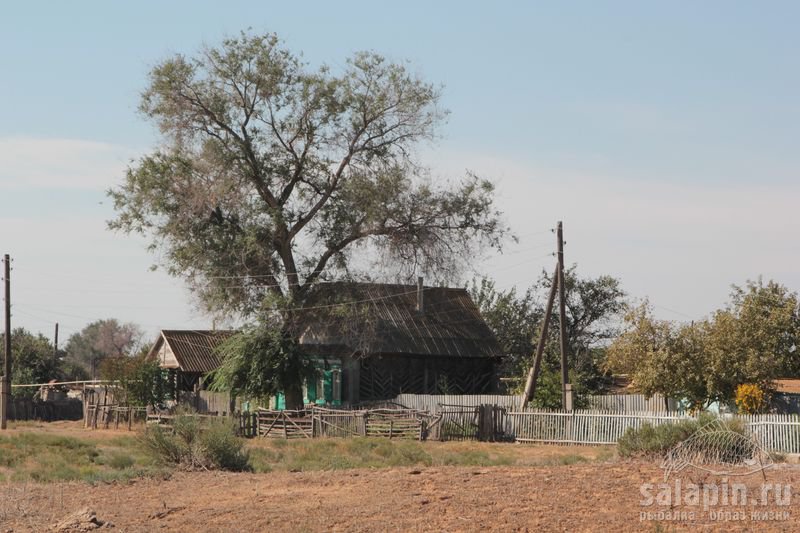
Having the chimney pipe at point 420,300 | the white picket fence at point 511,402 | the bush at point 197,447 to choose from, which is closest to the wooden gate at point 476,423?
the white picket fence at point 511,402

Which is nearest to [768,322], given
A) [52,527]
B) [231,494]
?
[231,494]

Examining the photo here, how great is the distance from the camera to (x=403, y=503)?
44.9 feet

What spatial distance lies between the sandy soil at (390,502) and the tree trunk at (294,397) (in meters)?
24.7

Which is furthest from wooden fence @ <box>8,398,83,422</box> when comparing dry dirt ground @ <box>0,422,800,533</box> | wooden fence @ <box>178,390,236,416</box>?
dry dirt ground @ <box>0,422,800,533</box>

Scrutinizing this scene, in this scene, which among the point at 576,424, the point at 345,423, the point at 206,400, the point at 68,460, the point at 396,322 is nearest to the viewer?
the point at 68,460

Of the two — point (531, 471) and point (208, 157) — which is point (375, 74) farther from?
point (531, 471)

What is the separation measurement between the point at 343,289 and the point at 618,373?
1181 cm

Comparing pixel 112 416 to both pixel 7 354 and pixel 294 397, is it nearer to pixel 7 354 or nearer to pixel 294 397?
pixel 7 354

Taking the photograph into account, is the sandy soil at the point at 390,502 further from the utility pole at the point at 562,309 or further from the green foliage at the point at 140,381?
the green foliage at the point at 140,381

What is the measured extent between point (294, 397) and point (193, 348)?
10771 mm

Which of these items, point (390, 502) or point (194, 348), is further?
point (194, 348)

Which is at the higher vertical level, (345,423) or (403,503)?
(403,503)

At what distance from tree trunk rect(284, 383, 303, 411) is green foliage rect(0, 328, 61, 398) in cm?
2310

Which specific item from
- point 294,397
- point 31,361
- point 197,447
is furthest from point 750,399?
point 31,361
